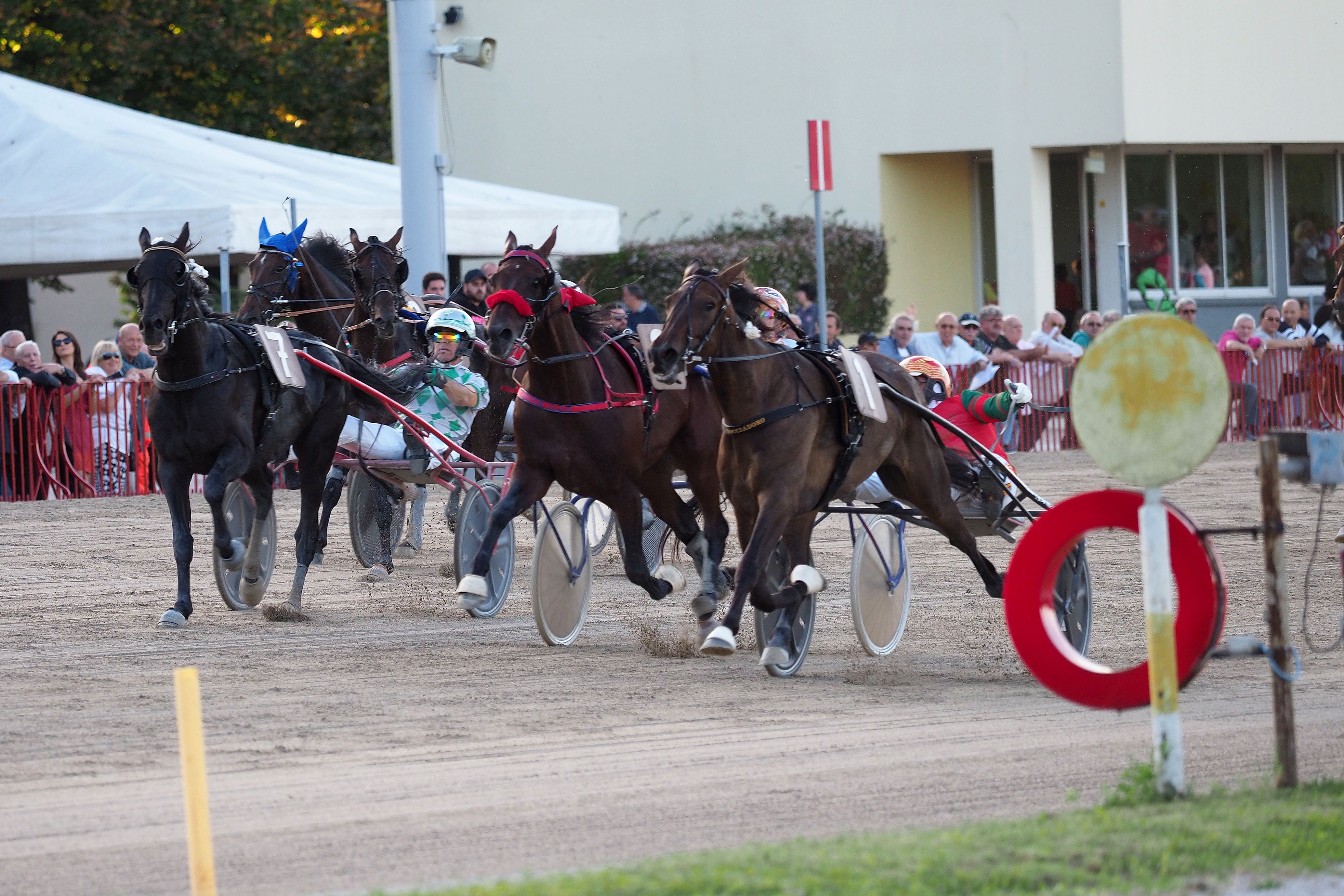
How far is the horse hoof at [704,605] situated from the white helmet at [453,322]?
243 centimetres

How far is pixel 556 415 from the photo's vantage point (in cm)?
810

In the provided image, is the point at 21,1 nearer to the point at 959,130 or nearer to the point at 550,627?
the point at 959,130

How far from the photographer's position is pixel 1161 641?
4.68m

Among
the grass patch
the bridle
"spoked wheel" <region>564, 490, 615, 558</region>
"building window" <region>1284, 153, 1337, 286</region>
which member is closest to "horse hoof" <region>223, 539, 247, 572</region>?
the bridle

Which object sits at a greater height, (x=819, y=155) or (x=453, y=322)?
(x=819, y=155)

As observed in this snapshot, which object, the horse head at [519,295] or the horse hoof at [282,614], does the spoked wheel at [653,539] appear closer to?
the horse hoof at [282,614]

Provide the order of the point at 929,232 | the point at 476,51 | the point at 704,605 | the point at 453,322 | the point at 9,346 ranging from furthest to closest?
the point at 929,232, the point at 476,51, the point at 9,346, the point at 453,322, the point at 704,605

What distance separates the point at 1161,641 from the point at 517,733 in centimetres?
248

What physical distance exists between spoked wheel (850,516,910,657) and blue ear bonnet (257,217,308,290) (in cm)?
460

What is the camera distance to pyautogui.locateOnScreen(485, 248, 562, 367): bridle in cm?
796

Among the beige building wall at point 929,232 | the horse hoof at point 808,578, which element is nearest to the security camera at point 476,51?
the beige building wall at point 929,232

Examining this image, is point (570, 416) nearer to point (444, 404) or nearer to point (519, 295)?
point (519, 295)

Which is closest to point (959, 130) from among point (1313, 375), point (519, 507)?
point (1313, 375)

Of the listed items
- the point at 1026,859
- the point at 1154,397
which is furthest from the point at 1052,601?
the point at 1026,859
